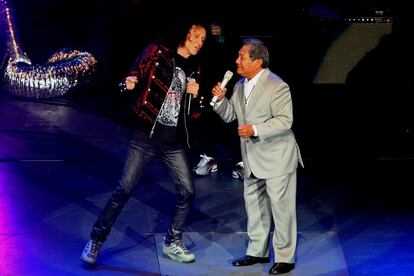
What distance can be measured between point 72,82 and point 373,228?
3.89 meters

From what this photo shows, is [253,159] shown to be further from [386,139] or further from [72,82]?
[386,139]

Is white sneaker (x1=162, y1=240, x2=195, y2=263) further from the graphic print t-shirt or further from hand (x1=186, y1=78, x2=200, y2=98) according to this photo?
hand (x1=186, y1=78, x2=200, y2=98)

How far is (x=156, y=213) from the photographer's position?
8.07 meters

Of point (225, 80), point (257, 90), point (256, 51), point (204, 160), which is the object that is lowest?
point (204, 160)

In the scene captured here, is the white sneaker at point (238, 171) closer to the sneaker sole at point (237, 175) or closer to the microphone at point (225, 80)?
the sneaker sole at point (237, 175)

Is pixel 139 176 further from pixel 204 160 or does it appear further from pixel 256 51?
pixel 204 160

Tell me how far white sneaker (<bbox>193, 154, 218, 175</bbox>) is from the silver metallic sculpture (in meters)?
1.73

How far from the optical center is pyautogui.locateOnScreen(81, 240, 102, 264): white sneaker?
6621mm

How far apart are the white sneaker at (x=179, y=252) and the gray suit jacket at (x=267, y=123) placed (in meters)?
0.80

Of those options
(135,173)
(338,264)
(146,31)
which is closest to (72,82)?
(146,31)

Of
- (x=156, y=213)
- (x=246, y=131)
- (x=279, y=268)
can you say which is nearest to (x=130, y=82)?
(x=246, y=131)

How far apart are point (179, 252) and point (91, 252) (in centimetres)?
70

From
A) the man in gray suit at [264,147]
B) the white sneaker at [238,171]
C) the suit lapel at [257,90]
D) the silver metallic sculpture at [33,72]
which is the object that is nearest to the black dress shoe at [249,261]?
the man in gray suit at [264,147]

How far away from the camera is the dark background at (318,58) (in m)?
10.5
